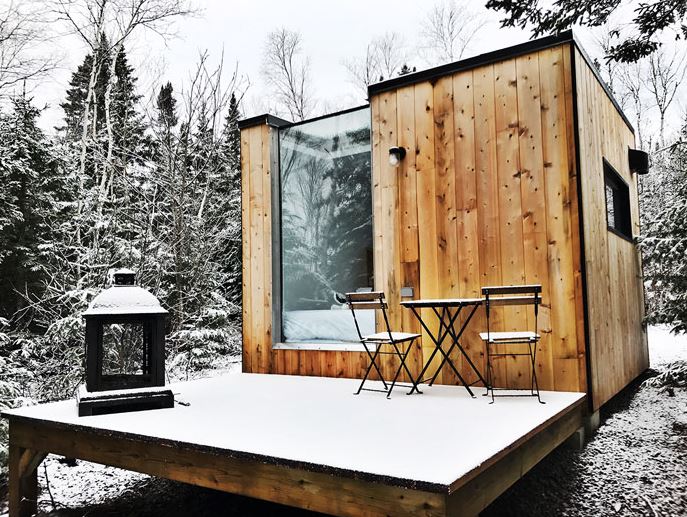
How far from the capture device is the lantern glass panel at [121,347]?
565 cm

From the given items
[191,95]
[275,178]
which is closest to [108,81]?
[191,95]

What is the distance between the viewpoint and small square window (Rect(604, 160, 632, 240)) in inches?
220

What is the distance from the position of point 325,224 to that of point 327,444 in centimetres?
303

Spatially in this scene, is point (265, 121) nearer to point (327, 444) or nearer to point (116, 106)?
point (327, 444)

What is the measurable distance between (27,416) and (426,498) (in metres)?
2.59

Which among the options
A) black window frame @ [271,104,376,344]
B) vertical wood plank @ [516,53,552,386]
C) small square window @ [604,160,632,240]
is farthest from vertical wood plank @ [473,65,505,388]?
small square window @ [604,160,632,240]

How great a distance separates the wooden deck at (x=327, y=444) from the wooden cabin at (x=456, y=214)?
2.57 ft

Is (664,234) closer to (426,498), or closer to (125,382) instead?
(426,498)

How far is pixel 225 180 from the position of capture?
30.8 feet

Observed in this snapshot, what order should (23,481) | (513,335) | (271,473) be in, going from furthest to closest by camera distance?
(513,335) → (23,481) → (271,473)

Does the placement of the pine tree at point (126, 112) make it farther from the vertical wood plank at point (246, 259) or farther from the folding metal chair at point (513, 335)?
the folding metal chair at point (513, 335)

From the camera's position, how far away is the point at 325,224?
17.0ft

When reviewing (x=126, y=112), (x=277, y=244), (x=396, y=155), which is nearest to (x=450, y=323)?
(x=396, y=155)

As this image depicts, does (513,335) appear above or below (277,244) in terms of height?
below
